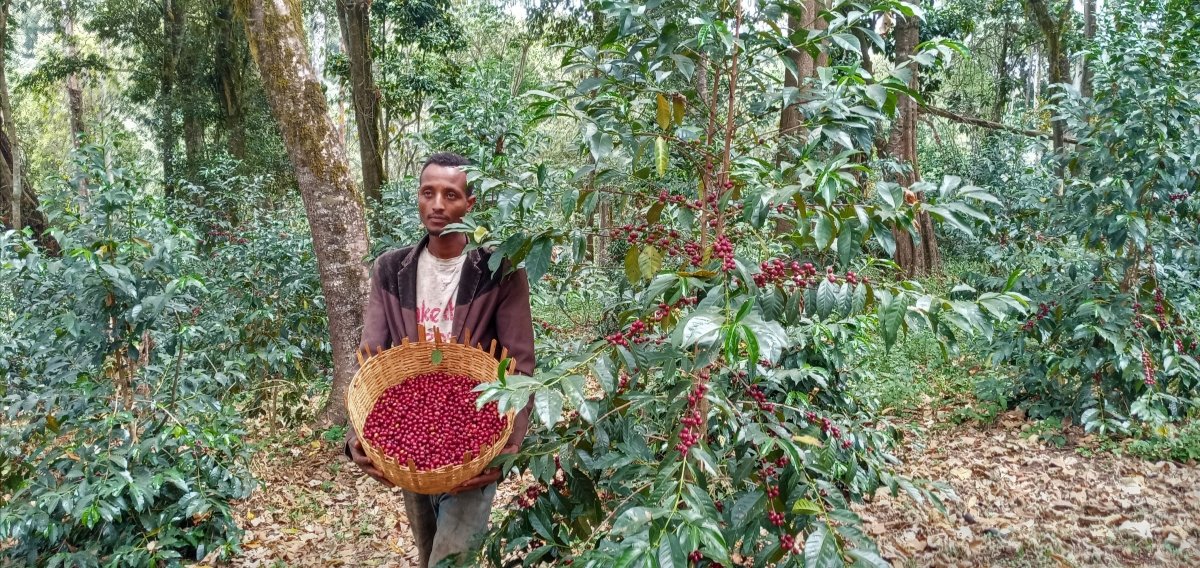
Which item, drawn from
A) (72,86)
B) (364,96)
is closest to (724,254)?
(364,96)

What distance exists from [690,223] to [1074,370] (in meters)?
3.67

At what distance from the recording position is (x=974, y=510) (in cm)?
356

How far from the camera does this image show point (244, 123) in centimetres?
1241

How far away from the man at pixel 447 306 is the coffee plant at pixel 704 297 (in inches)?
7.4

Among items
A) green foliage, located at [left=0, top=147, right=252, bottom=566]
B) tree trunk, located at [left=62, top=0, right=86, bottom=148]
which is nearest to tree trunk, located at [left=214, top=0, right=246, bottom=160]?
tree trunk, located at [left=62, top=0, right=86, bottom=148]

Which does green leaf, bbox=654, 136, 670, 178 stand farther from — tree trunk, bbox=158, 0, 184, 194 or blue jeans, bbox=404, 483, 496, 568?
tree trunk, bbox=158, 0, 184, 194

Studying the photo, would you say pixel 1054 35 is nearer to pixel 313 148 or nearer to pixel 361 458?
pixel 313 148

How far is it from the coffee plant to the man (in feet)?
0.62

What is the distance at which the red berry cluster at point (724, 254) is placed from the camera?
1.51 metres

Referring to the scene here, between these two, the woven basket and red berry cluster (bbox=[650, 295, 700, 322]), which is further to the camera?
the woven basket

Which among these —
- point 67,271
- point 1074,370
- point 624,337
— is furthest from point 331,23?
point 624,337

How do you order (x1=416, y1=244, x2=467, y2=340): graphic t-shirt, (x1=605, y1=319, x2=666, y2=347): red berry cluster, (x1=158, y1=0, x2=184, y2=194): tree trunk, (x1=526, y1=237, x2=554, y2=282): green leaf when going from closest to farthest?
(x1=605, y1=319, x2=666, y2=347): red berry cluster, (x1=526, y1=237, x2=554, y2=282): green leaf, (x1=416, y1=244, x2=467, y2=340): graphic t-shirt, (x1=158, y1=0, x2=184, y2=194): tree trunk

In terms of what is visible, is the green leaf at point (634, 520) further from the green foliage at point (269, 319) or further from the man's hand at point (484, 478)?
the green foliage at point (269, 319)

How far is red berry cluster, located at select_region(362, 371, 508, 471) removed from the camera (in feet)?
6.36
